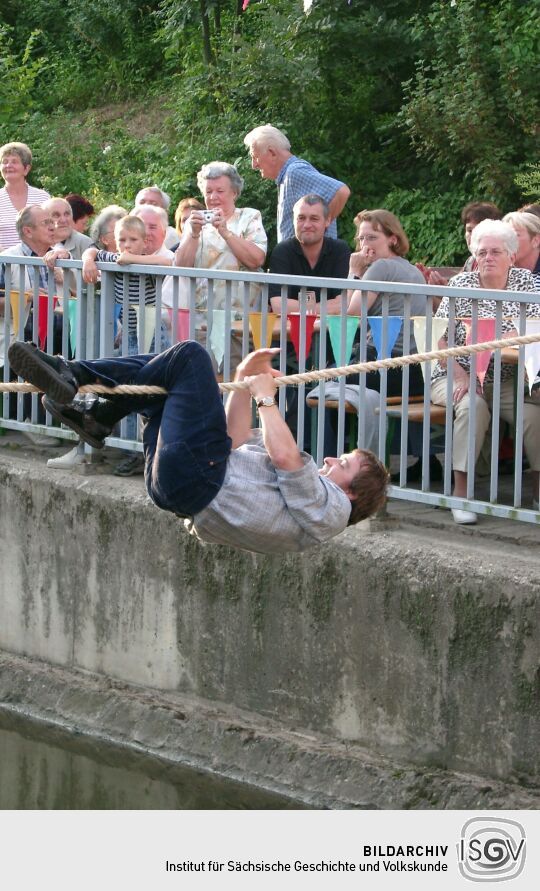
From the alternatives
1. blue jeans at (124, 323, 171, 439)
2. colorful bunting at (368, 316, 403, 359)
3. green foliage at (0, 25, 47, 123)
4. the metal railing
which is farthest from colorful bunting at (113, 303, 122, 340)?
green foliage at (0, 25, 47, 123)

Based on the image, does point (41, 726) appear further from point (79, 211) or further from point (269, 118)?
point (269, 118)

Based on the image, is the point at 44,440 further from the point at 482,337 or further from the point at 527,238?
the point at 482,337

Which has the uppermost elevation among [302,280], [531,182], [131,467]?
[531,182]

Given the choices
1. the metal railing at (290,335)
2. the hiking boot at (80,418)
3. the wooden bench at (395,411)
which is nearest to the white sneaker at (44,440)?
the metal railing at (290,335)

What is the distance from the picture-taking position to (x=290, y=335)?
7145 mm

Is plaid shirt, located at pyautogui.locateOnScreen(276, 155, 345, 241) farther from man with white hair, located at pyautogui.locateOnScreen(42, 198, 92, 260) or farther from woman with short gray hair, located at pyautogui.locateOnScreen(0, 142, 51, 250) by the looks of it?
woman with short gray hair, located at pyautogui.locateOnScreen(0, 142, 51, 250)

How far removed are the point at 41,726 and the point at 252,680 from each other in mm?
1318

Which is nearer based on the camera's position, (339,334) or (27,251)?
(339,334)

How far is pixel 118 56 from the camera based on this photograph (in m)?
22.1

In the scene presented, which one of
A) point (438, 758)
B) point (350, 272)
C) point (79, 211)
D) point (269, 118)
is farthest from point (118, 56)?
point (438, 758)

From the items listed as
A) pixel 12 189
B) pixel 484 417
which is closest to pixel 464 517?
pixel 484 417

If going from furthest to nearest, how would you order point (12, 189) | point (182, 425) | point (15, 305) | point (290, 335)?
point (12, 189) < point (15, 305) < point (290, 335) < point (182, 425)
